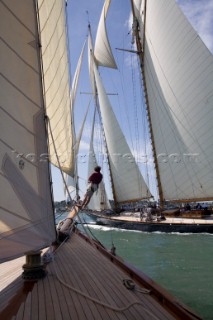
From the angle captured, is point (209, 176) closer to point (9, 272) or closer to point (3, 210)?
point (9, 272)

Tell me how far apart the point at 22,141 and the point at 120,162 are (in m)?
29.2

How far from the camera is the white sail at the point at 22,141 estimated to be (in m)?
3.45

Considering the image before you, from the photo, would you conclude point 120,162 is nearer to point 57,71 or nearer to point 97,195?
point 97,195

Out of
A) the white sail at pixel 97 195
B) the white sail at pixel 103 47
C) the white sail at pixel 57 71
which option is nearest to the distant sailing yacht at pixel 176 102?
the white sail at pixel 103 47

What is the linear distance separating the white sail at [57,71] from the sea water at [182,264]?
2.44 m

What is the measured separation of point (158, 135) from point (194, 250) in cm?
1265

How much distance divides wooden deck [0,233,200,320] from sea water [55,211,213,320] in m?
1.93

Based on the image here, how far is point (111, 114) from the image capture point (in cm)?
3325

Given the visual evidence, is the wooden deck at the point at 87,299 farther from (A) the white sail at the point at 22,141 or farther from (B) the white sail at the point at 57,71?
(B) the white sail at the point at 57,71

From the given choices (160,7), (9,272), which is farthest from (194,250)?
(160,7)

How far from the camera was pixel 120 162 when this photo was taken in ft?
108

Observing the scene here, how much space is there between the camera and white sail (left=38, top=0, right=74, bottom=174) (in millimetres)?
5270

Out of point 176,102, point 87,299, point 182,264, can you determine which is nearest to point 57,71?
point 87,299

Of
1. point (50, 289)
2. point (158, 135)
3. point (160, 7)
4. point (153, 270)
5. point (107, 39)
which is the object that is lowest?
point (153, 270)
